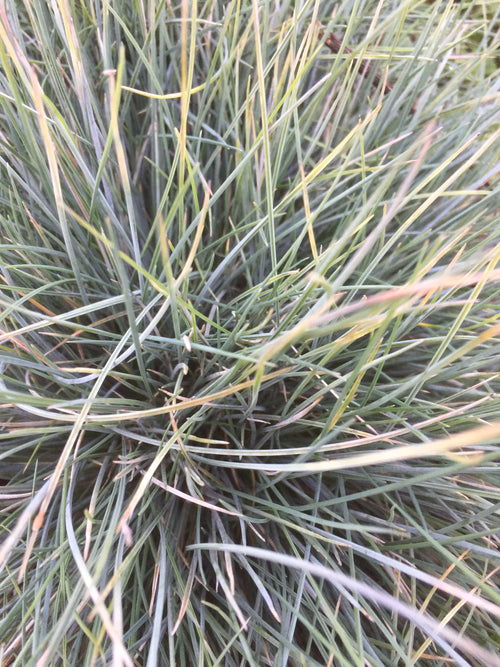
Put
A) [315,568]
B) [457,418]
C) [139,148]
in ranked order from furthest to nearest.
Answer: [139,148]
[457,418]
[315,568]

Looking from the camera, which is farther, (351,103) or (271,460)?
(351,103)

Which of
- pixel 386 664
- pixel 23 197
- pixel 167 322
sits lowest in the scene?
pixel 386 664

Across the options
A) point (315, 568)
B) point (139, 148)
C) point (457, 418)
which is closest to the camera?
point (315, 568)

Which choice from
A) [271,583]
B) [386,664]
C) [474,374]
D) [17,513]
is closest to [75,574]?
[17,513]

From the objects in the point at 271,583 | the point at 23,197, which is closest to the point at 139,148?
the point at 23,197

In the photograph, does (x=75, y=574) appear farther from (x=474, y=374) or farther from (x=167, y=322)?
(x=474, y=374)

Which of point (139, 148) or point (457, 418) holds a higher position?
point (139, 148)
